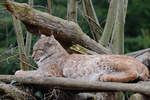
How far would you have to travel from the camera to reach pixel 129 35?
18219mm

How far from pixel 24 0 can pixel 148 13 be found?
10.6 m

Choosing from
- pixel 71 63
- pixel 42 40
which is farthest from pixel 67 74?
pixel 42 40

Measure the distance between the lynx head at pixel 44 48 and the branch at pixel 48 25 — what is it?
10 cm

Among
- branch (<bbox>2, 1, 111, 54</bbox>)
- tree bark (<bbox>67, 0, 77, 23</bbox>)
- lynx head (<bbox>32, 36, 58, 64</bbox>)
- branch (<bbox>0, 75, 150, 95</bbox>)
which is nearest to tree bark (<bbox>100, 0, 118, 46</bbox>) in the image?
tree bark (<bbox>67, 0, 77, 23</bbox>)

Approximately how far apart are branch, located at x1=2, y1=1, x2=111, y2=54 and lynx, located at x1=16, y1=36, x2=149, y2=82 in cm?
13

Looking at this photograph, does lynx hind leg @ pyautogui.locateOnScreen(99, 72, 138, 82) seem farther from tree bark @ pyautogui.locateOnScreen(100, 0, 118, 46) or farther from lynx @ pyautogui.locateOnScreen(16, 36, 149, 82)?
tree bark @ pyautogui.locateOnScreen(100, 0, 118, 46)

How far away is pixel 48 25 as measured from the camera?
577 centimetres

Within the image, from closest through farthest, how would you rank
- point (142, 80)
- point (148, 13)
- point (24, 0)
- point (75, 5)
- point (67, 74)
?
point (142, 80) → point (67, 74) → point (75, 5) → point (24, 0) → point (148, 13)

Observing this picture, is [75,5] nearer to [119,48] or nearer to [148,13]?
[119,48]

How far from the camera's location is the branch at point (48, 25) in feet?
18.1

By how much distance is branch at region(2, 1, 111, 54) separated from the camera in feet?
18.1

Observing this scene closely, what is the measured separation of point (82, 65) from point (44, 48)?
2.06 feet

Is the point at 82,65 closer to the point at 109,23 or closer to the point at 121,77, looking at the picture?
the point at 121,77

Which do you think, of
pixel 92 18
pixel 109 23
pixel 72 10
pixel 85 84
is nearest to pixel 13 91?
pixel 85 84
